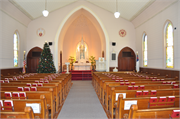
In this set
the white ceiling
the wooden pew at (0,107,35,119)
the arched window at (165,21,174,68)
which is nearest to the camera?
the wooden pew at (0,107,35,119)

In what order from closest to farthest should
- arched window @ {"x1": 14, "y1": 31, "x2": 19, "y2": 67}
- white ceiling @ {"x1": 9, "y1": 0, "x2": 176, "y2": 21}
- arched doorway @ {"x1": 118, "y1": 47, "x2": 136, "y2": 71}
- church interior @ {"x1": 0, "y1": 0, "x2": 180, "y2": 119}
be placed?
church interior @ {"x1": 0, "y1": 0, "x2": 180, "y2": 119} < white ceiling @ {"x1": 9, "y1": 0, "x2": 176, "y2": 21} < arched window @ {"x1": 14, "y1": 31, "x2": 19, "y2": 67} < arched doorway @ {"x1": 118, "y1": 47, "x2": 136, "y2": 71}

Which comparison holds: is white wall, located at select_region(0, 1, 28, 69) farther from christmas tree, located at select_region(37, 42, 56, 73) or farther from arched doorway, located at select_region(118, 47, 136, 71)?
arched doorway, located at select_region(118, 47, 136, 71)

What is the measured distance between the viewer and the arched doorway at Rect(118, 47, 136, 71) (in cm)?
1298

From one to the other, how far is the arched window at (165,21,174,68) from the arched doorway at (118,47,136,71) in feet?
15.7

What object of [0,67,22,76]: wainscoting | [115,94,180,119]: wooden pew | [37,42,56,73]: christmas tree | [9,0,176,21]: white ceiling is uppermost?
[9,0,176,21]: white ceiling

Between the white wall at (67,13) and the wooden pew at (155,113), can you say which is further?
the white wall at (67,13)

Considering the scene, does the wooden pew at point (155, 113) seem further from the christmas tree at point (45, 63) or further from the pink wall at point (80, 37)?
the pink wall at point (80, 37)

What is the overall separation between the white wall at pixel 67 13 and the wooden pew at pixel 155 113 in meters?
10.7

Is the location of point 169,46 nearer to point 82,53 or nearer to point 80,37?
point 82,53

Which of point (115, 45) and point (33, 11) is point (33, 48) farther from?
point (115, 45)

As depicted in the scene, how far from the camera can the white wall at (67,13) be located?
12.6 m

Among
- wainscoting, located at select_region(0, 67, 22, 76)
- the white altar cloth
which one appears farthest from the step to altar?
wainscoting, located at select_region(0, 67, 22, 76)

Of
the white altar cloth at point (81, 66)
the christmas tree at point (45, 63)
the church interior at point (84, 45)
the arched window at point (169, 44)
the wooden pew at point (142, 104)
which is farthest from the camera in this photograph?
the white altar cloth at point (81, 66)

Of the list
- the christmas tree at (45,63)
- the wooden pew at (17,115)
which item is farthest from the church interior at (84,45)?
the wooden pew at (17,115)
